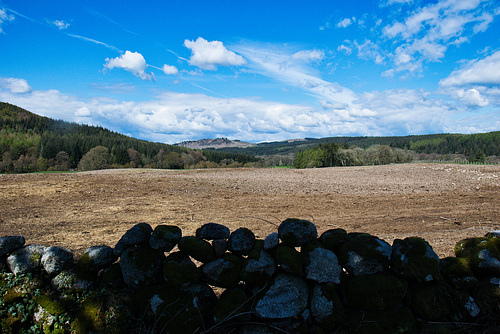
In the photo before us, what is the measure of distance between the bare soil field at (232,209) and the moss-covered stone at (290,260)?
426cm

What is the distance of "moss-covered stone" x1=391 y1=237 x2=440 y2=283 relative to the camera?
10.9ft

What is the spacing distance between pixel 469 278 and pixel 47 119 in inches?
8053

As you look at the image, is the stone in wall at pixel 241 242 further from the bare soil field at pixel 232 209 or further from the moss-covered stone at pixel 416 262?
the bare soil field at pixel 232 209

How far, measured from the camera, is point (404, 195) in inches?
639

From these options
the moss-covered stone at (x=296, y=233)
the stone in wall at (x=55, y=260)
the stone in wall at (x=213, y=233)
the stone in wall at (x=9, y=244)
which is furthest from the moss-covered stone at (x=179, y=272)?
the stone in wall at (x=9, y=244)

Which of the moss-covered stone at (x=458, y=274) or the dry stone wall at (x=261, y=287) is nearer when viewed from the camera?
the dry stone wall at (x=261, y=287)

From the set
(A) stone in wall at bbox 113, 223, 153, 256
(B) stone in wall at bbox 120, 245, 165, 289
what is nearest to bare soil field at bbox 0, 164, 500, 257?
(A) stone in wall at bbox 113, 223, 153, 256

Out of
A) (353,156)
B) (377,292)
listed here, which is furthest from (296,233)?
(353,156)

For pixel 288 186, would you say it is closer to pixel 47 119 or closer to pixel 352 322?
pixel 352 322

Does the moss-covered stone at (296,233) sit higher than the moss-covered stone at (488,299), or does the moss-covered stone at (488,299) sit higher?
the moss-covered stone at (296,233)

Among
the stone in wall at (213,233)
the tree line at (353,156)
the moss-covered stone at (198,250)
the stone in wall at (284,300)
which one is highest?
the tree line at (353,156)

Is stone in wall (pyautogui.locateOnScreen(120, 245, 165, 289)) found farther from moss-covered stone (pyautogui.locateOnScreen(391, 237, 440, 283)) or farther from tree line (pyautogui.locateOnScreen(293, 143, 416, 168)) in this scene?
tree line (pyautogui.locateOnScreen(293, 143, 416, 168))

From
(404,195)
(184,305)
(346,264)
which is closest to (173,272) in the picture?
(184,305)

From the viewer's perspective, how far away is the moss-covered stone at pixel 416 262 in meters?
3.32
